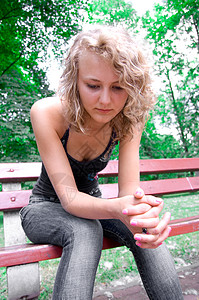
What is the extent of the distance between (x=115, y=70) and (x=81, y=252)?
84 cm

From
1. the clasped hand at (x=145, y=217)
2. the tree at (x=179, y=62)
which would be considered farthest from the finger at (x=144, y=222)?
the tree at (x=179, y=62)

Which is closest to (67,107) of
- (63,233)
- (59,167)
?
(59,167)

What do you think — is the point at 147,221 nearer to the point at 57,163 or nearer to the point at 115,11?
the point at 57,163

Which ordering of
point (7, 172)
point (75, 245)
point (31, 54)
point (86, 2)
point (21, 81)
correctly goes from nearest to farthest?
point (75, 245) → point (7, 172) → point (21, 81) → point (31, 54) → point (86, 2)

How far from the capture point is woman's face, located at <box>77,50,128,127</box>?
4.02 ft

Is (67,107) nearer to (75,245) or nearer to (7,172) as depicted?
(75,245)

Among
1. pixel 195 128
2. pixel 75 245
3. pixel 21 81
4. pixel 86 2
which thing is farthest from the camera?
pixel 195 128

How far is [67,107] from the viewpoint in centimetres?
137

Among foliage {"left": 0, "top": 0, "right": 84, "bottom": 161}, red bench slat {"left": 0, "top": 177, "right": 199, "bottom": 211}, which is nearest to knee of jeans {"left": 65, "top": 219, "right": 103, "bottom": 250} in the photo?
red bench slat {"left": 0, "top": 177, "right": 199, "bottom": 211}

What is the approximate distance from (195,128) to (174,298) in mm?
9387

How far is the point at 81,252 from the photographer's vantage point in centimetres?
117

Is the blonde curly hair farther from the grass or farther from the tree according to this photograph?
the tree

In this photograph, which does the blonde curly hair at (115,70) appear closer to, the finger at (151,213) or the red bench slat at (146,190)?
the finger at (151,213)

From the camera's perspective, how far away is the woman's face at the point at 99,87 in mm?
1225
